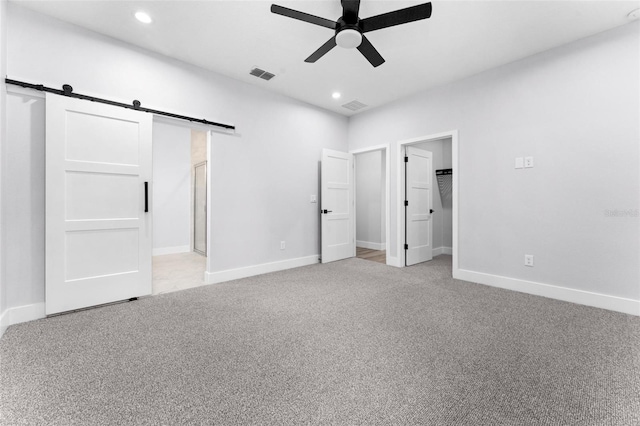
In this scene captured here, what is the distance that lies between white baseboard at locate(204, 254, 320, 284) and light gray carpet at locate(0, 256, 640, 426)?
65 centimetres

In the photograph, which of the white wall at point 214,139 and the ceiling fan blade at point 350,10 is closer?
the ceiling fan blade at point 350,10

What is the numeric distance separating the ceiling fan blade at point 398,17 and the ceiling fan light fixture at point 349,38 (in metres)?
0.07

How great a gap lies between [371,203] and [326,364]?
5064 millimetres

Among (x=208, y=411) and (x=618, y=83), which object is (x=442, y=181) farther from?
(x=208, y=411)

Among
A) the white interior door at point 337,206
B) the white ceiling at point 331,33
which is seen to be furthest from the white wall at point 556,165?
the white interior door at point 337,206

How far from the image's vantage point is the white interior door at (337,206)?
482 cm

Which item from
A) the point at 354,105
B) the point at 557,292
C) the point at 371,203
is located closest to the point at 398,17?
the point at 354,105

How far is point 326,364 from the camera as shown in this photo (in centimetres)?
177

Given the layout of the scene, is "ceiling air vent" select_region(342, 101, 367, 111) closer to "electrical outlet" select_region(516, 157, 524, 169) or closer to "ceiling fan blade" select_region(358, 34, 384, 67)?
"ceiling fan blade" select_region(358, 34, 384, 67)

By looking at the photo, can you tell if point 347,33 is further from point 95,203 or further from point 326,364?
point 95,203

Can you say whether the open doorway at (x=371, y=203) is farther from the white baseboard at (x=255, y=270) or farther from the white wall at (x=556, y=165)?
the white wall at (x=556, y=165)

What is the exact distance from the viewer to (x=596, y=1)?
91.1 inches

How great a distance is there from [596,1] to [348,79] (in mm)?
2448

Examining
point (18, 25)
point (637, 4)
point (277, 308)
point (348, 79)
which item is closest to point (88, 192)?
point (18, 25)
